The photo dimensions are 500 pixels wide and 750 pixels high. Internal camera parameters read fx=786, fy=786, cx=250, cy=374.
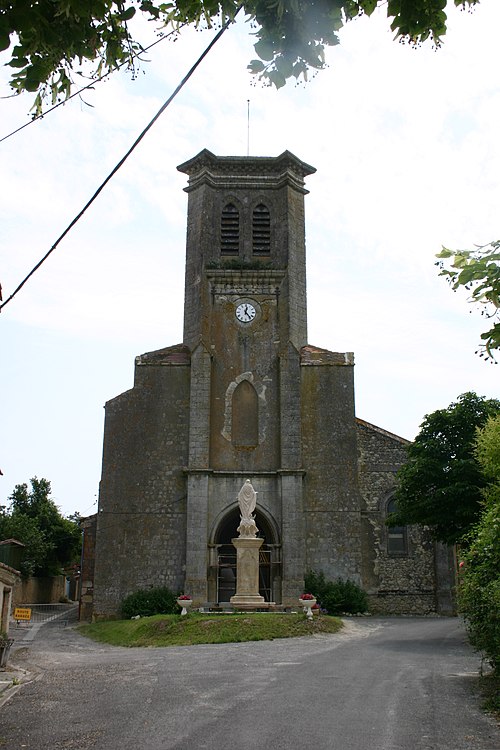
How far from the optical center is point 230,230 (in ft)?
106

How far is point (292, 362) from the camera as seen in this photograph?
98.0 ft

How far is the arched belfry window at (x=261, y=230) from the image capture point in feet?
105

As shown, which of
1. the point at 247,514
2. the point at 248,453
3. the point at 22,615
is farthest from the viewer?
the point at 22,615

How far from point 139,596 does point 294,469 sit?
7027mm

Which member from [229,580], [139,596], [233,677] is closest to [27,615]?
[139,596]

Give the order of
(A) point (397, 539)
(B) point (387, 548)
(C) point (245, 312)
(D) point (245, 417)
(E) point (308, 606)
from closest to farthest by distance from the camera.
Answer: (E) point (308, 606), (D) point (245, 417), (B) point (387, 548), (A) point (397, 539), (C) point (245, 312)

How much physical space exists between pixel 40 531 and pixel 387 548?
25.4m

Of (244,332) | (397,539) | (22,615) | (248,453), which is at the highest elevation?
(244,332)

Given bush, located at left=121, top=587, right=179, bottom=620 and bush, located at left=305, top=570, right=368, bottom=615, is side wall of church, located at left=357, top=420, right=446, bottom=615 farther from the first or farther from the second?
bush, located at left=121, top=587, right=179, bottom=620

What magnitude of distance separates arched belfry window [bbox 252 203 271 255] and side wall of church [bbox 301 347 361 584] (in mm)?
5020

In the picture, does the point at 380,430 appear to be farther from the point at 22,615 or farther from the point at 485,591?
the point at 485,591

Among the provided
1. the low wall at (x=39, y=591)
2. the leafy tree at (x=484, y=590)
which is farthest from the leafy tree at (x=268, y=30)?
the low wall at (x=39, y=591)

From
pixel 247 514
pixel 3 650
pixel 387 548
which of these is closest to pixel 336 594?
pixel 387 548

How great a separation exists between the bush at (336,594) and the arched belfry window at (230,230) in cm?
1314
